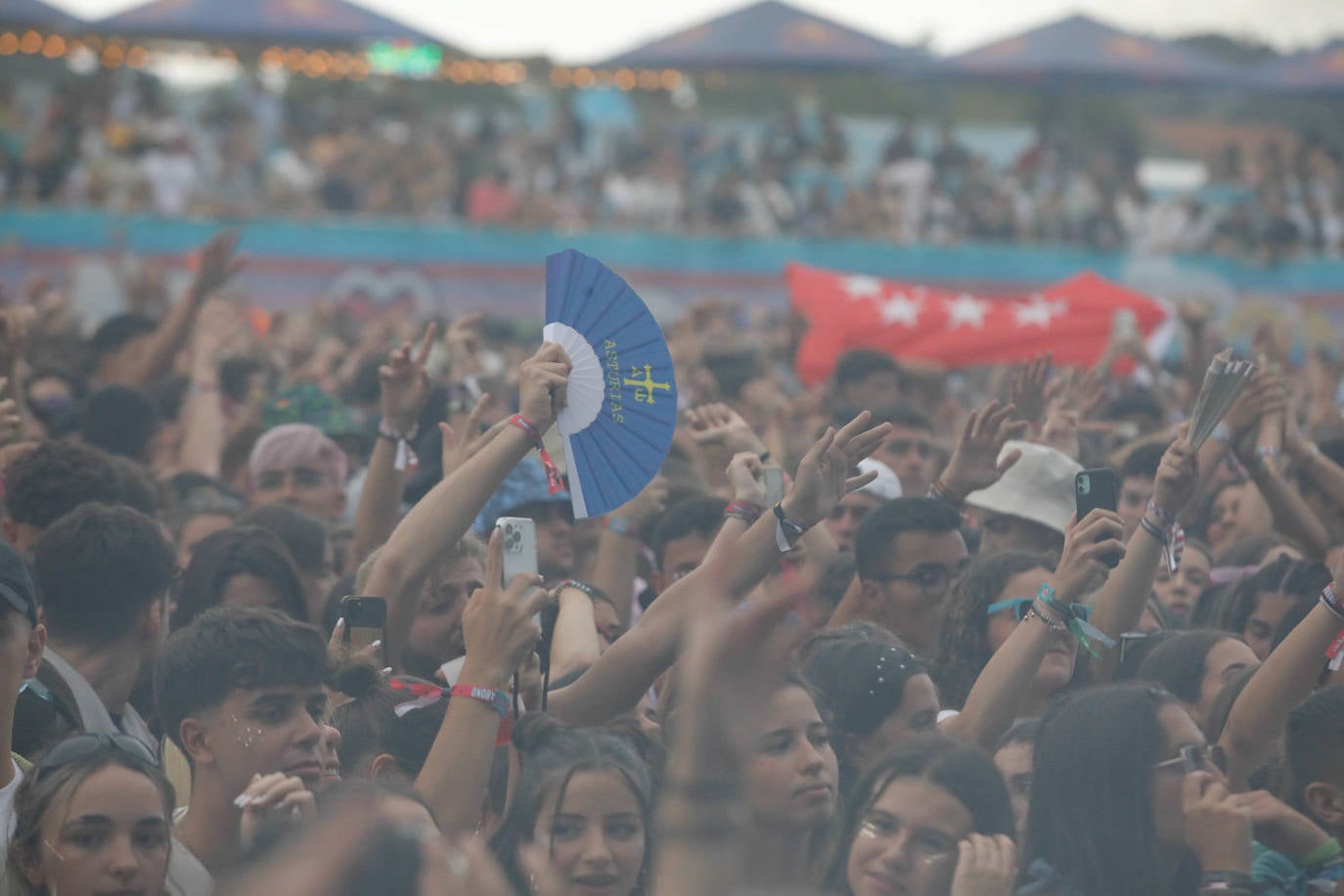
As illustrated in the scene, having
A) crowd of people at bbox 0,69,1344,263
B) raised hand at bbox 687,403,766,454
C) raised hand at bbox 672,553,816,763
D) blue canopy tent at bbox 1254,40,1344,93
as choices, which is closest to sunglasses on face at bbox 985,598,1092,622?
raised hand at bbox 687,403,766,454

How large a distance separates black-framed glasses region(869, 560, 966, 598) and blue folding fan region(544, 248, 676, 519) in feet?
4.19

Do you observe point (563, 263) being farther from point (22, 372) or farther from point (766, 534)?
point (22, 372)

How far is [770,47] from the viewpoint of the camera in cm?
2020

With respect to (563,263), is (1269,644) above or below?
below

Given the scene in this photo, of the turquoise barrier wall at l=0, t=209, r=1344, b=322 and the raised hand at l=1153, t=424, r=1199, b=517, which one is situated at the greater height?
the raised hand at l=1153, t=424, r=1199, b=517

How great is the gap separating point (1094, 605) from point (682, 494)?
6.70 ft

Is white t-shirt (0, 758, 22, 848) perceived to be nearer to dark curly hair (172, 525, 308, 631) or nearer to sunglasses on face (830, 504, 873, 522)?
dark curly hair (172, 525, 308, 631)

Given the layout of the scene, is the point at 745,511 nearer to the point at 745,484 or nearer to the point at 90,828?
the point at 745,484

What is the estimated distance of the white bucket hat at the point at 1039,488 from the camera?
5656 millimetres

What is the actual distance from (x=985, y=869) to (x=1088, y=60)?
1851 cm

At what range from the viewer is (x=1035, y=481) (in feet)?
18.7

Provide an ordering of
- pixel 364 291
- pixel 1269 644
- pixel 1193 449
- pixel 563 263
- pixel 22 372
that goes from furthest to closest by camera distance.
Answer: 1. pixel 364 291
2. pixel 22 372
3. pixel 1269 644
4. pixel 1193 449
5. pixel 563 263

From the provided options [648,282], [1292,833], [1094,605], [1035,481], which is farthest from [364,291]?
[1292,833]

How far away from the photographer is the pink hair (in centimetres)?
639
